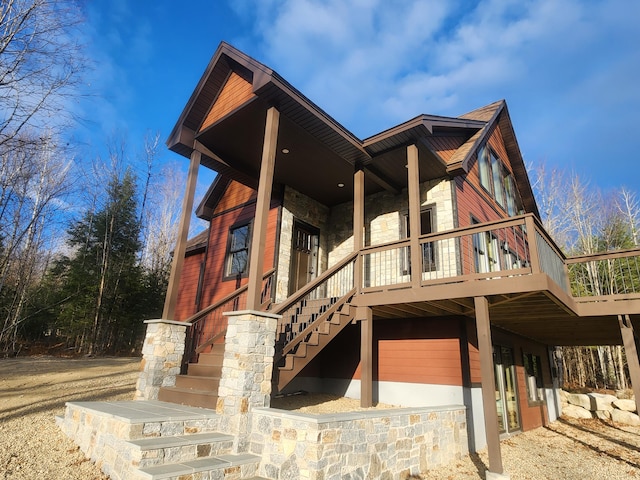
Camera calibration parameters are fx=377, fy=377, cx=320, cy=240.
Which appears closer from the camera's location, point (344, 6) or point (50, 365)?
point (50, 365)

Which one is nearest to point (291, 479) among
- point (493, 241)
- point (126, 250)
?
point (493, 241)

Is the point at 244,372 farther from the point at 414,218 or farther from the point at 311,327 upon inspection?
the point at 414,218

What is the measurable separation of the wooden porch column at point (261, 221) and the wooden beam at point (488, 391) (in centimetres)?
335

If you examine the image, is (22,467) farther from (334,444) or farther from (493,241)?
(493,241)

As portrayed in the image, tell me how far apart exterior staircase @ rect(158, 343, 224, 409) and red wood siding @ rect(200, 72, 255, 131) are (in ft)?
14.3

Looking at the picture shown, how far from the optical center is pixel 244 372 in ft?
15.0

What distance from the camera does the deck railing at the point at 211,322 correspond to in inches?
280

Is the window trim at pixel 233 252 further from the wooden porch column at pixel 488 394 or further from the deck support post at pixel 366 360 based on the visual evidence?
the wooden porch column at pixel 488 394

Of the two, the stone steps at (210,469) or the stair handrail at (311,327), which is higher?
the stair handrail at (311,327)

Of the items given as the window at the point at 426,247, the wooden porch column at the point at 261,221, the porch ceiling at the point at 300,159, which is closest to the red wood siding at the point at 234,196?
the porch ceiling at the point at 300,159

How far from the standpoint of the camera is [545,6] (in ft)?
35.0

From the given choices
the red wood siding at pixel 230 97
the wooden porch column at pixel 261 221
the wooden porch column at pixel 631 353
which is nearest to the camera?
the wooden porch column at pixel 261 221

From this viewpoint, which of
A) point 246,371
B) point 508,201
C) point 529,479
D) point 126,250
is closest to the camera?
point 246,371

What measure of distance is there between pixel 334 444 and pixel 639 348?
1040 centimetres
